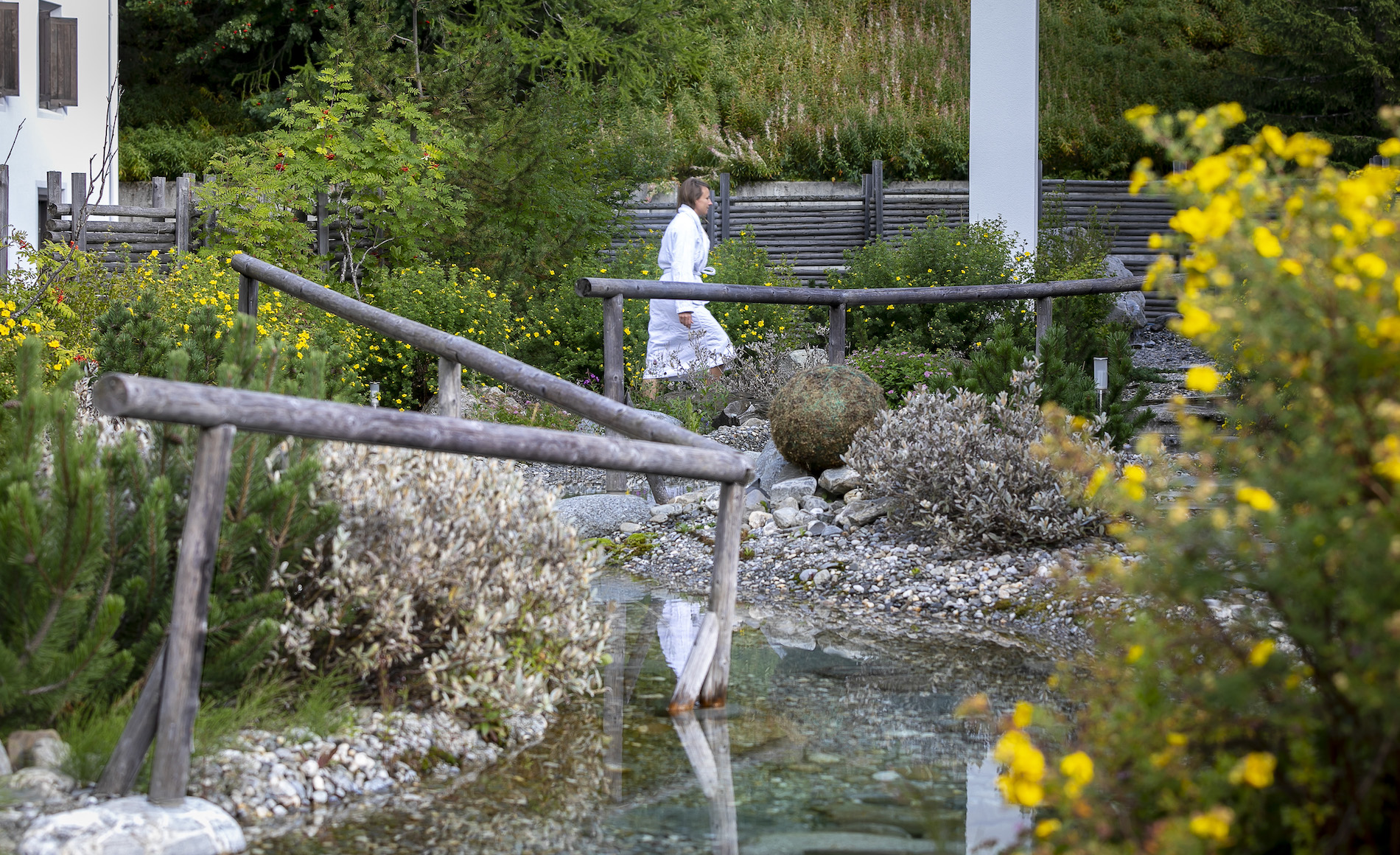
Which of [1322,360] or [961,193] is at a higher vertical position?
[961,193]

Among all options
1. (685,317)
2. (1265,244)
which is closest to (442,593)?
(1265,244)

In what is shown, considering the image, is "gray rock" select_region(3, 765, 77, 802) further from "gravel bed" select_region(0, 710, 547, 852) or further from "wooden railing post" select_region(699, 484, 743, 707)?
"wooden railing post" select_region(699, 484, 743, 707)

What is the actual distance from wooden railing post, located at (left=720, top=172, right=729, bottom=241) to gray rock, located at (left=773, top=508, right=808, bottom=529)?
11218 mm

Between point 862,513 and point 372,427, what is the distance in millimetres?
3855

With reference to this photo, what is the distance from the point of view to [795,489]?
689 centimetres

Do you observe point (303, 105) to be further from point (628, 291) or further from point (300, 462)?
point (300, 462)

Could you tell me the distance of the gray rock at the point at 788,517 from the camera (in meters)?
6.39

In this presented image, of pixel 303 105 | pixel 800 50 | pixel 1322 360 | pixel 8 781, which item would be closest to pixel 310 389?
pixel 8 781

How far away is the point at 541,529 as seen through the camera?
12.0ft

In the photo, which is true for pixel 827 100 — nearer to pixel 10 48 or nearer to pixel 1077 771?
pixel 10 48

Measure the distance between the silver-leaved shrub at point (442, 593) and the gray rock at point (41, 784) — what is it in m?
0.58

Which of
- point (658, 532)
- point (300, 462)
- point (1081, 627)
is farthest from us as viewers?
point (658, 532)

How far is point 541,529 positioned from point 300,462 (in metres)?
0.77

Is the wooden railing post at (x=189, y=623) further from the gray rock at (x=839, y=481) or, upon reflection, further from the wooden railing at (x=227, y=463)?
the gray rock at (x=839, y=481)
